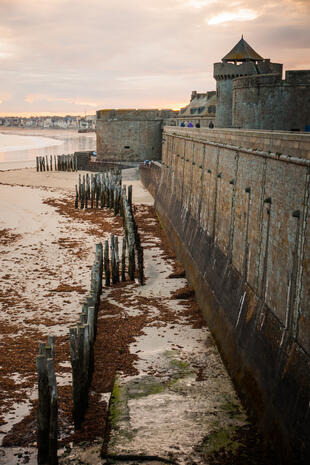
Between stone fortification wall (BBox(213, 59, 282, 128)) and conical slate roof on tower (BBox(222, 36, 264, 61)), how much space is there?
2.39 feet

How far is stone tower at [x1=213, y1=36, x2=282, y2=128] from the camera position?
38.2 m

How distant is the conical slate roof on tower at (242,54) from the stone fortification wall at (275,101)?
42.2 feet

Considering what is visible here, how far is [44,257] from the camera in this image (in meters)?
18.2

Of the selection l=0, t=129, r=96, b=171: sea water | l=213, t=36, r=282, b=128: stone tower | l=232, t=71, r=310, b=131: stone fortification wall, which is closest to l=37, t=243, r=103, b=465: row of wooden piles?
l=232, t=71, r=310, b=131: stone fortification wall

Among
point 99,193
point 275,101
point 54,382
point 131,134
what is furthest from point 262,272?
point 131,134

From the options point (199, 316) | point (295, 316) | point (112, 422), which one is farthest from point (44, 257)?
Answer: point (295, 316)

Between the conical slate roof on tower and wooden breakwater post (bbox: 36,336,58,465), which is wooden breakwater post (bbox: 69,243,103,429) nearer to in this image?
wooden breakwater post (bbox: 36,336,58,465)

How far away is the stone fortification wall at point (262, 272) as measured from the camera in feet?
23.9

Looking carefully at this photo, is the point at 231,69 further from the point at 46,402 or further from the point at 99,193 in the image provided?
the point at 46,402

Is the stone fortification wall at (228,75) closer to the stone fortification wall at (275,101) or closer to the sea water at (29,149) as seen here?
the stone fortification wall at (275,101)

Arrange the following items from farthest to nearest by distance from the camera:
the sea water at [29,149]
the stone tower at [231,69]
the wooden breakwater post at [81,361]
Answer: the sea water at [29,149]
the stone tower at [231,69]
the wooden breakwater post at [81,361]

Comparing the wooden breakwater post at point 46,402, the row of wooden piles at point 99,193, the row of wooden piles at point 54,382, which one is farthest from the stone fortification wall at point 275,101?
the wooden breakwater post at point 46,402

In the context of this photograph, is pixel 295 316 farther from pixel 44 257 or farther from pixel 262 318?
pixel 44 257

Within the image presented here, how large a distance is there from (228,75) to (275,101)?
13964 mm
